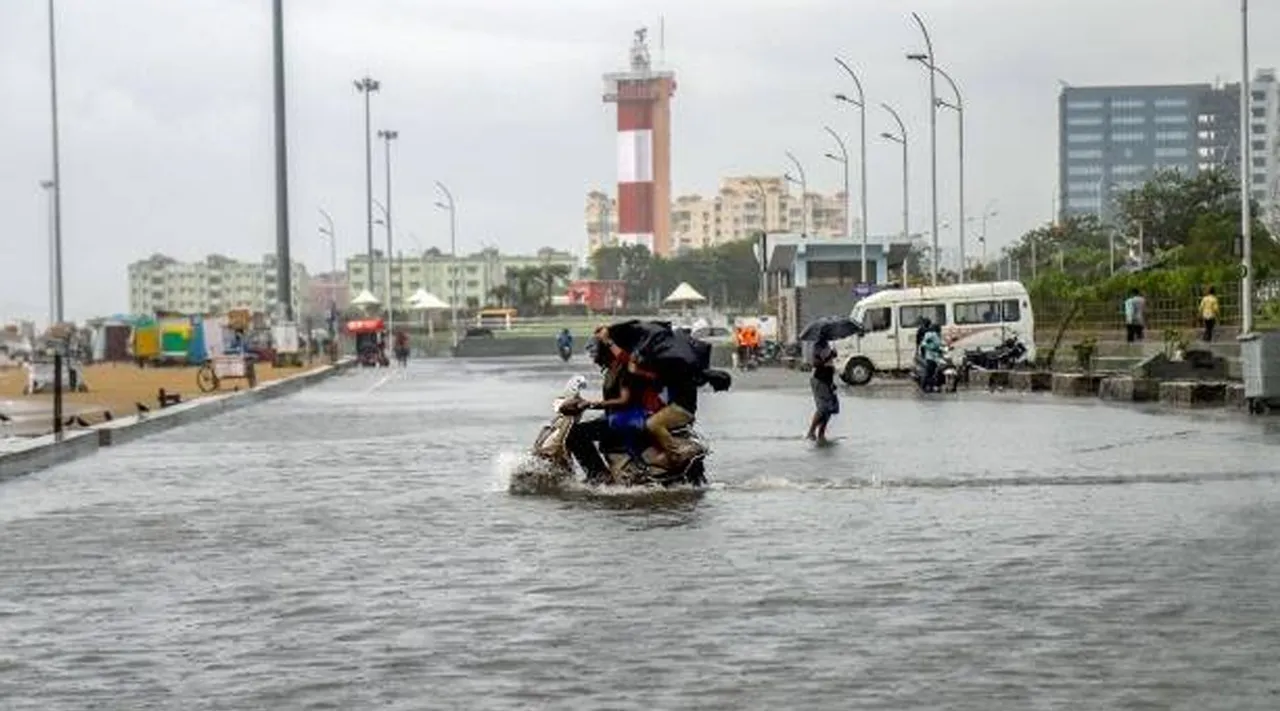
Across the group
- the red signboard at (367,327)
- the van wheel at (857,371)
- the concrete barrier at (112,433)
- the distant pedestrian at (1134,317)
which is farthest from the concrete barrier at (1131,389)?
the red signboard at (367,327)

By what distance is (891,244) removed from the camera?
83812mm

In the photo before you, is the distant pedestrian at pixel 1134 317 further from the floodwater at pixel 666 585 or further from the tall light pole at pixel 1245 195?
the floodwater at pixel 666 585

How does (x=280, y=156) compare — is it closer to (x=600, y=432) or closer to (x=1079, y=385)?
(x=1079, y=385)

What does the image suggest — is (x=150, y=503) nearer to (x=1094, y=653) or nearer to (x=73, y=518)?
(x=73, y=518)

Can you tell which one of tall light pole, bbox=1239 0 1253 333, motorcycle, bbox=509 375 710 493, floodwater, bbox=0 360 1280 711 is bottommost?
floodwater, bbox=0 360 1280 711

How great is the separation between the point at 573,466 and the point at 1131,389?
62.5 feet

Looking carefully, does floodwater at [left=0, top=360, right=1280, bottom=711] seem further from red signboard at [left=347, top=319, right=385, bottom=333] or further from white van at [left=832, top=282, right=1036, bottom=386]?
red signboard at [left=347, top=319, right=385, bottom=333]

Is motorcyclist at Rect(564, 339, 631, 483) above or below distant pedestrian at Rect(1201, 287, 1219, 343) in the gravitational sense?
below

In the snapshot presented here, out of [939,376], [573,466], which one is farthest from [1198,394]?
[573,466]

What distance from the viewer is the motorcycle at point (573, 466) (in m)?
17.2

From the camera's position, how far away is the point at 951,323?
4644 centimetres

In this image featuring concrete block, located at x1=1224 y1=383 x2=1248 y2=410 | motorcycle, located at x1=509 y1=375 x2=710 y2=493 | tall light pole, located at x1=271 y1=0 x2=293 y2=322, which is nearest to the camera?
motorcycle, located at x1=509 y1=375 x2=710 y2=493

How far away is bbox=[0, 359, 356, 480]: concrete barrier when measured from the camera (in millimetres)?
22203

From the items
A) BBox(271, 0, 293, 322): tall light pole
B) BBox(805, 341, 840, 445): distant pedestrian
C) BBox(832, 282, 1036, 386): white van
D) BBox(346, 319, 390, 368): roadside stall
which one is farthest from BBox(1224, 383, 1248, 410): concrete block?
BBox(346, 319, 390, 368): roadside stall
